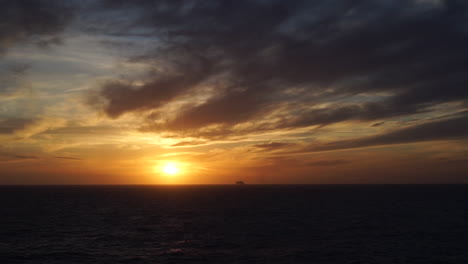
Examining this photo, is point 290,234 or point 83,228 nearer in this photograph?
point 290,234

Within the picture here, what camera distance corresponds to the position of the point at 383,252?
4381 centimetres

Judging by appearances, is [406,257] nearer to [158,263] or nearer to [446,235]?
[446,235]

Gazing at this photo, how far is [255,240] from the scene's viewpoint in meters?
51.0

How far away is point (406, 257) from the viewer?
41.3m

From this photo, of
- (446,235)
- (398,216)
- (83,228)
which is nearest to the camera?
(446,235)

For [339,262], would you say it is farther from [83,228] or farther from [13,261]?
[83,228]

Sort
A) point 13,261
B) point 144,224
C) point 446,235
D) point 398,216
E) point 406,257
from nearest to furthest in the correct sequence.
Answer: point 13,261, point 406,257, point 446,235, point 144,224, point 398,216

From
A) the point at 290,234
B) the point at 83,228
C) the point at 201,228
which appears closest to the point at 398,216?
the point at 290,234

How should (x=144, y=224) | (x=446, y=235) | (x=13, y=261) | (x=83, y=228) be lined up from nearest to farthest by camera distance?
(x=13, y=261)
(x=446, y=235)
(x=83, y=228)
(x=144, y=224)

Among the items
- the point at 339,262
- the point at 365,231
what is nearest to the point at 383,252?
the point at 339,262

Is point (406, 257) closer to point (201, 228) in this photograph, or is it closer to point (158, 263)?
point (158, 263)

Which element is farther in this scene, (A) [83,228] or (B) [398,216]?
(B) [398,216]

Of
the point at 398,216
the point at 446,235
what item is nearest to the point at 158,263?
the point at 446,235

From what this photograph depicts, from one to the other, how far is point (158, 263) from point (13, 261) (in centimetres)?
1646
